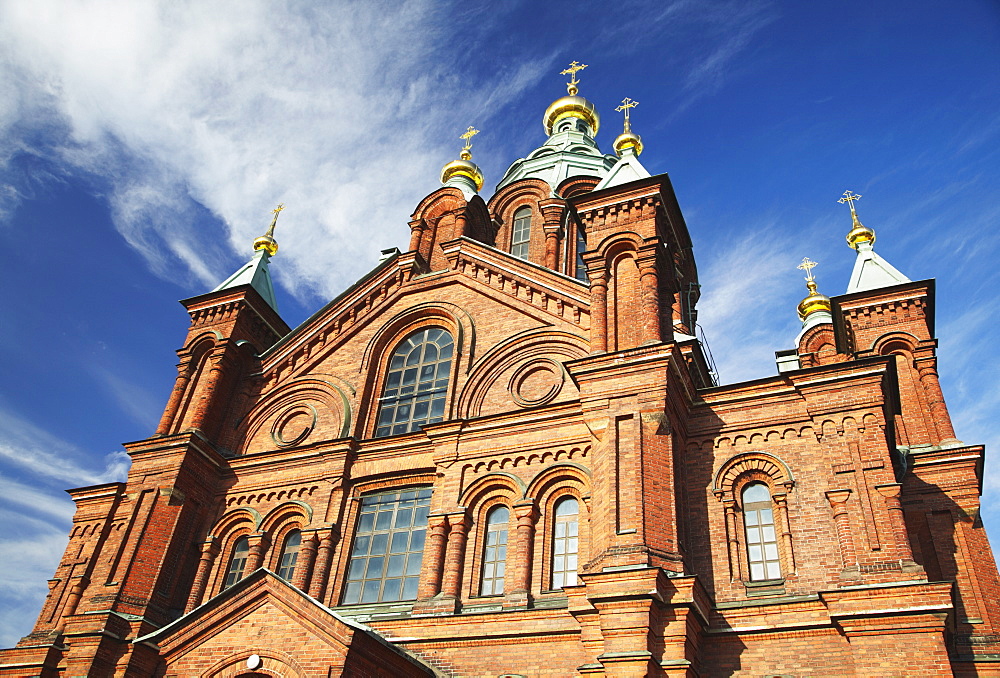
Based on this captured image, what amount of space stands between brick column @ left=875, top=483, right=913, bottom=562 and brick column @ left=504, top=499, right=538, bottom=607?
5.72 meters

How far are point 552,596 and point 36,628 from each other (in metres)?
11.4

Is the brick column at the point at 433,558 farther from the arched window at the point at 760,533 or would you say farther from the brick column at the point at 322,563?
the arched window at the point at 760,533

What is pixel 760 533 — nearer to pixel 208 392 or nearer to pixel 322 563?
pixel 322 563

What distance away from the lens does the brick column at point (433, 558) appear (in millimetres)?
14891

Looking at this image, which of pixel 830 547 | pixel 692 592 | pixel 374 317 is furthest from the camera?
pixel 374 317

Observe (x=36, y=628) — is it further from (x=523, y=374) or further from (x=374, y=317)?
(x=523, y=374)

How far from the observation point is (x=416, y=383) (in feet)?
61.1

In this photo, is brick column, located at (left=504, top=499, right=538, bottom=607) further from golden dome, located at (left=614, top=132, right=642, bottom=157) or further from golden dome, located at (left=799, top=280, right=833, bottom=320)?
golden dome, located at (left=799, top=280, right=833, bottom=320)

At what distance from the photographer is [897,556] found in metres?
12.3

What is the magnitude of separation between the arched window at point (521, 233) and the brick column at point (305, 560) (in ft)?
38.3

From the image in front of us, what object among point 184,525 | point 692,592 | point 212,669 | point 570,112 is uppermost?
point 570,112

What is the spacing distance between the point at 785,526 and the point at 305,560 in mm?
8989

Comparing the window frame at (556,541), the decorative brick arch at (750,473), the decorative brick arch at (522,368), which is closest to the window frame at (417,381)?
the decorative brick arch at (522,368)

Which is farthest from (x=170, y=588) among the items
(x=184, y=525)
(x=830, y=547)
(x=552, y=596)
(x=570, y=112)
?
(x=570, y=112)
